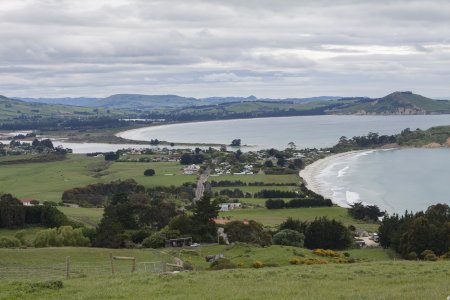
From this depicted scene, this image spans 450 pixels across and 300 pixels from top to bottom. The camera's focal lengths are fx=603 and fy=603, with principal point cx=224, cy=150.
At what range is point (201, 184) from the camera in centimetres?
8825

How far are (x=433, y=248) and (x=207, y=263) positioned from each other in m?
14.9

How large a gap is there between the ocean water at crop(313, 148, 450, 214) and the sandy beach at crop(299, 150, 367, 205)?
283 millimetres

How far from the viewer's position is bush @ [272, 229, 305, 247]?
40531mm

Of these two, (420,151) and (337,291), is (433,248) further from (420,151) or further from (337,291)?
(420,151)

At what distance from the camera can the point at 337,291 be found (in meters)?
14.3

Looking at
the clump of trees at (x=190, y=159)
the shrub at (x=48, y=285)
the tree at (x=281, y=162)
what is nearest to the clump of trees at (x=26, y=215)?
the shrub at (x=48, y=285)

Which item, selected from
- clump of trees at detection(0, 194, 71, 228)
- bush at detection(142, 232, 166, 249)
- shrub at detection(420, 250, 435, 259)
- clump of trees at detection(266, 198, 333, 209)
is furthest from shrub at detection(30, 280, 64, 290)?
clump of trees at detection(266, 198, 333, 209)

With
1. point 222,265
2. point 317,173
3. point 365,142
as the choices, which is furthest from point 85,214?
point 365,142

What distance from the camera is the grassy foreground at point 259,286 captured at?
541 inches

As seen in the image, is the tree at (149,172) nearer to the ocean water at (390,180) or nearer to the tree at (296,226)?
the ocean water at (390,180)

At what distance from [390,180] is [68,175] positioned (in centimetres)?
5200

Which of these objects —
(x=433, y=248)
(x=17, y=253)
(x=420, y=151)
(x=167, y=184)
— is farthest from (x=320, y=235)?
(x=420, y=151)

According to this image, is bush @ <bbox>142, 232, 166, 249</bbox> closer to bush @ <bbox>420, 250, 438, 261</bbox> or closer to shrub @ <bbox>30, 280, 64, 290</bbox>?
bush @ <bbox>420, 250, 438, 261</bbox>

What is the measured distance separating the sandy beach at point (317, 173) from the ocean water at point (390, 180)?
11.1 inches
